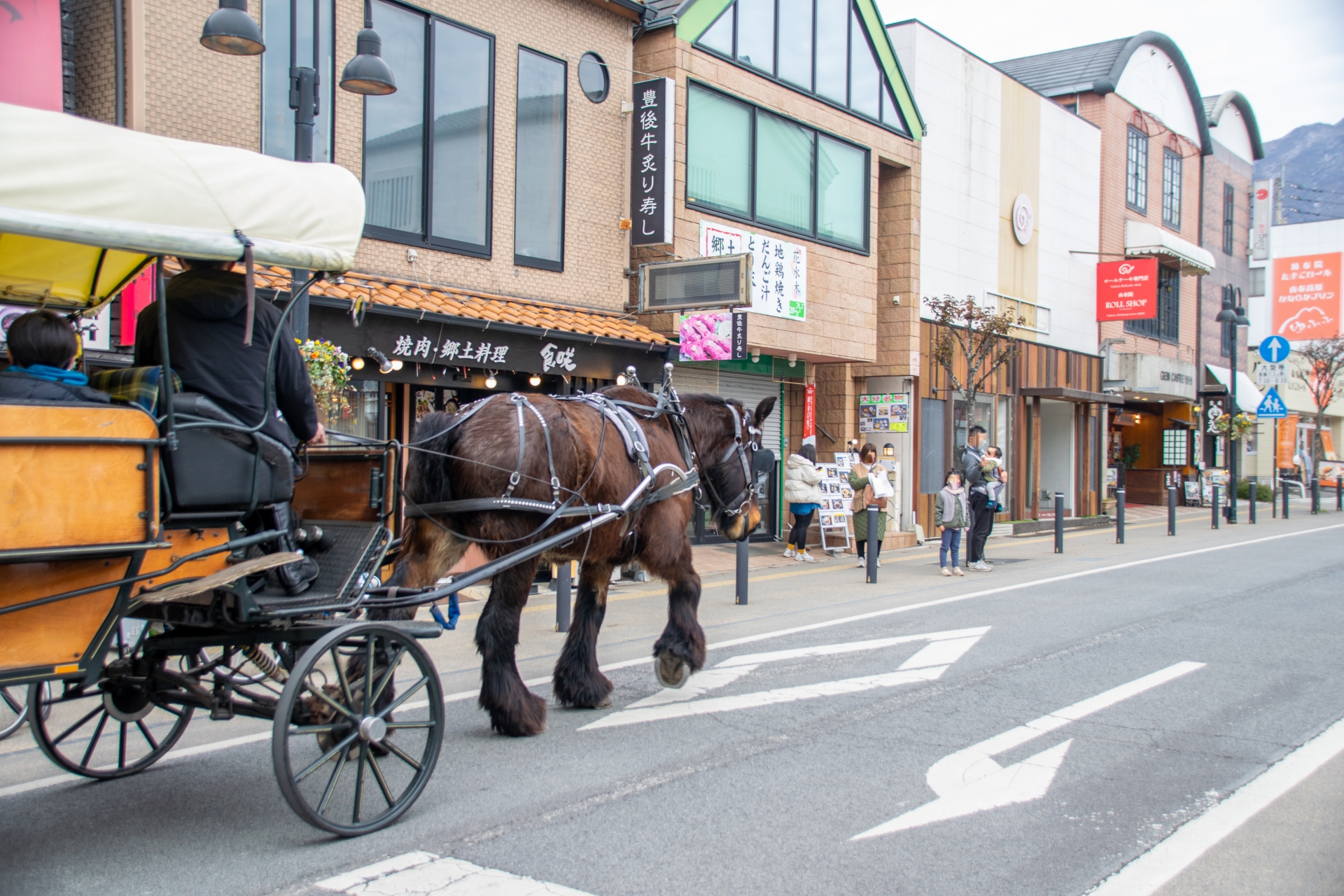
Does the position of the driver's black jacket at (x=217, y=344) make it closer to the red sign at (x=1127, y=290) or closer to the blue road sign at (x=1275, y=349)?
the red sign at (x=1127, y=290)

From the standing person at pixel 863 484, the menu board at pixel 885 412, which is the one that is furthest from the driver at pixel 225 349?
the menu board at pixel 885 412

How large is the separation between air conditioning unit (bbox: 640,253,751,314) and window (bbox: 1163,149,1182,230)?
22937mm

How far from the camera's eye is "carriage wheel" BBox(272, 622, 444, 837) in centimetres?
406

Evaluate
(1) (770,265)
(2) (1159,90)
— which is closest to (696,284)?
(1) (770,265)

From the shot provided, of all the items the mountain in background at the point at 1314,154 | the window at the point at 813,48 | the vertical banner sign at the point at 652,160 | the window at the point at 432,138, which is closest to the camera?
the window at the point at 432,138

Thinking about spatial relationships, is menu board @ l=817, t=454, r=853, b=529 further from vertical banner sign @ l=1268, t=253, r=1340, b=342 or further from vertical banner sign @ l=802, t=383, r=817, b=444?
vertical banner sign @ l=1268, t=253, r=1340, b=342

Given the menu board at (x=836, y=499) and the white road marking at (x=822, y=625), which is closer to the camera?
the white road marking at (x=822, y=625)

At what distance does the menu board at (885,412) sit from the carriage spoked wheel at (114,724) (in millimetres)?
14832

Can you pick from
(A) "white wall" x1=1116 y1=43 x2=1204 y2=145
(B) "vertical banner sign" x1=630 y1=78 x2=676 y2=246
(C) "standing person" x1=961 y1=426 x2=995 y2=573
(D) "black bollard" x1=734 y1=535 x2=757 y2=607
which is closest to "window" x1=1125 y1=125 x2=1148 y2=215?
(A) "white wall" x1=1116 y1=43 x2=1204 y2=145

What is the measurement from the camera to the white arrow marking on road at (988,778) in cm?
471

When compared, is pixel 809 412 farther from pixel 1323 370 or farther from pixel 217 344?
pixel 1323 370

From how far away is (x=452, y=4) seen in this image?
12578 mm

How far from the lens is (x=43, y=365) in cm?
394

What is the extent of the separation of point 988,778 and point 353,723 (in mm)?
3070
